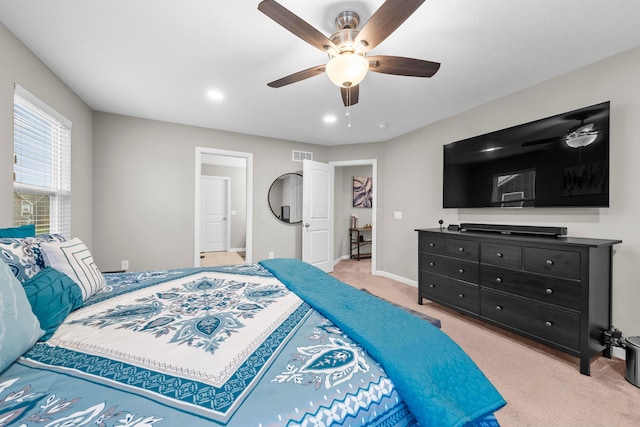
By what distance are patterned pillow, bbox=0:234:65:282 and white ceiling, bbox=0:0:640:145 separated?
152 cm

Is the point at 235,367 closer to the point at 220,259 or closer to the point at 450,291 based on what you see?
the point at 450,291

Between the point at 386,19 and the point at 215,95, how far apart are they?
84.6 inches

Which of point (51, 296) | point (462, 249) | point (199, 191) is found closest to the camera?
point (51, 296)

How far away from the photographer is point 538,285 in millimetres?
2096

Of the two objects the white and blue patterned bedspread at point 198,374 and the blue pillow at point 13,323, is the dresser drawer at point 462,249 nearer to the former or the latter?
the white and blue patterned bedspread at point 198,374

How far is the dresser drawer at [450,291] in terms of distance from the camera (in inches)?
102

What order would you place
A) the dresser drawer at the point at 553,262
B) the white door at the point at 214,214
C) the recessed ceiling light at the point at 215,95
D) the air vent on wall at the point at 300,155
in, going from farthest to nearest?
the white door at the point at 214,214
the air vent on wall at the point at 300,155
the recessed ceiling light at the point at 215,95
the dresser drawer at the point at 553,262

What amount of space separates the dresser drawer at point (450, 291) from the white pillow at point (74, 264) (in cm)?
305

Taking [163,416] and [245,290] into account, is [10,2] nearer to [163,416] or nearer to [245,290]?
[245,290]

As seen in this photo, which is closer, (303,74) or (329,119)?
(303,74)

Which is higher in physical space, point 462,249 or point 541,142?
point 541,142

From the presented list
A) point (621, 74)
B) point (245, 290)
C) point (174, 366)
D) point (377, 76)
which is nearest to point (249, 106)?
point (377, 76)

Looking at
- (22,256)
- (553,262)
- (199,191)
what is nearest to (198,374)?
(22,256)

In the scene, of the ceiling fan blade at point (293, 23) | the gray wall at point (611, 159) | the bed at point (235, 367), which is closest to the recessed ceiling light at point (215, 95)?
the ceiling fan blade at point (293, 23)
